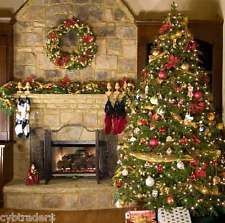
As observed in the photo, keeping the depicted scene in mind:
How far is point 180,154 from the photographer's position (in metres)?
4.25

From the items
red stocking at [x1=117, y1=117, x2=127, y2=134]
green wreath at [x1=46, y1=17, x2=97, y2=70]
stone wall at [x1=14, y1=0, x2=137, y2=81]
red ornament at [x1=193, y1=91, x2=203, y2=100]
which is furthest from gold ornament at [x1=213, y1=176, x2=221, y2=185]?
green wreath at [x1=46, y1=17, x2=97, y2=70]

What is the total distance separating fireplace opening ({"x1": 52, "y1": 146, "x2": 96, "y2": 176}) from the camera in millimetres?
5934

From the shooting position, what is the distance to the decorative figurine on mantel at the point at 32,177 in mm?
5602

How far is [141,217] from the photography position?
13.9 feet

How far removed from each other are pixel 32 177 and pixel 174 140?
2173 millimetres

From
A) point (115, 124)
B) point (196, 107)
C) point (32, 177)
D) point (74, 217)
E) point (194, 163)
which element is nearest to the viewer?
point (194, 163)

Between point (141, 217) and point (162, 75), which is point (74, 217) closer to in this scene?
point (141, 217)

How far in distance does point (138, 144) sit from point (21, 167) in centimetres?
213

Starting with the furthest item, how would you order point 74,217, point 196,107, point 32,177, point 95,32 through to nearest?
point 95,32
point 32,177
point 74,217
point 196,107

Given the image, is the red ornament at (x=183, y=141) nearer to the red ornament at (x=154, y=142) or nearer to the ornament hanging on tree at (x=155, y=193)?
the red ornament at (x=154, y=142)

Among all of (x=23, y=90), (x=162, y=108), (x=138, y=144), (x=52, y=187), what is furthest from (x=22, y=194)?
(x=162, y=108)

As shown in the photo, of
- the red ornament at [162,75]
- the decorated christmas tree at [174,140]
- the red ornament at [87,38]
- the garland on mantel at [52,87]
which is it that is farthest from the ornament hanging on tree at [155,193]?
the red ornament at [87,38]

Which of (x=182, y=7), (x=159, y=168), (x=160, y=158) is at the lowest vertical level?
(x=159, y=168)

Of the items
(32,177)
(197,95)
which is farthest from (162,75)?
(32,177)
